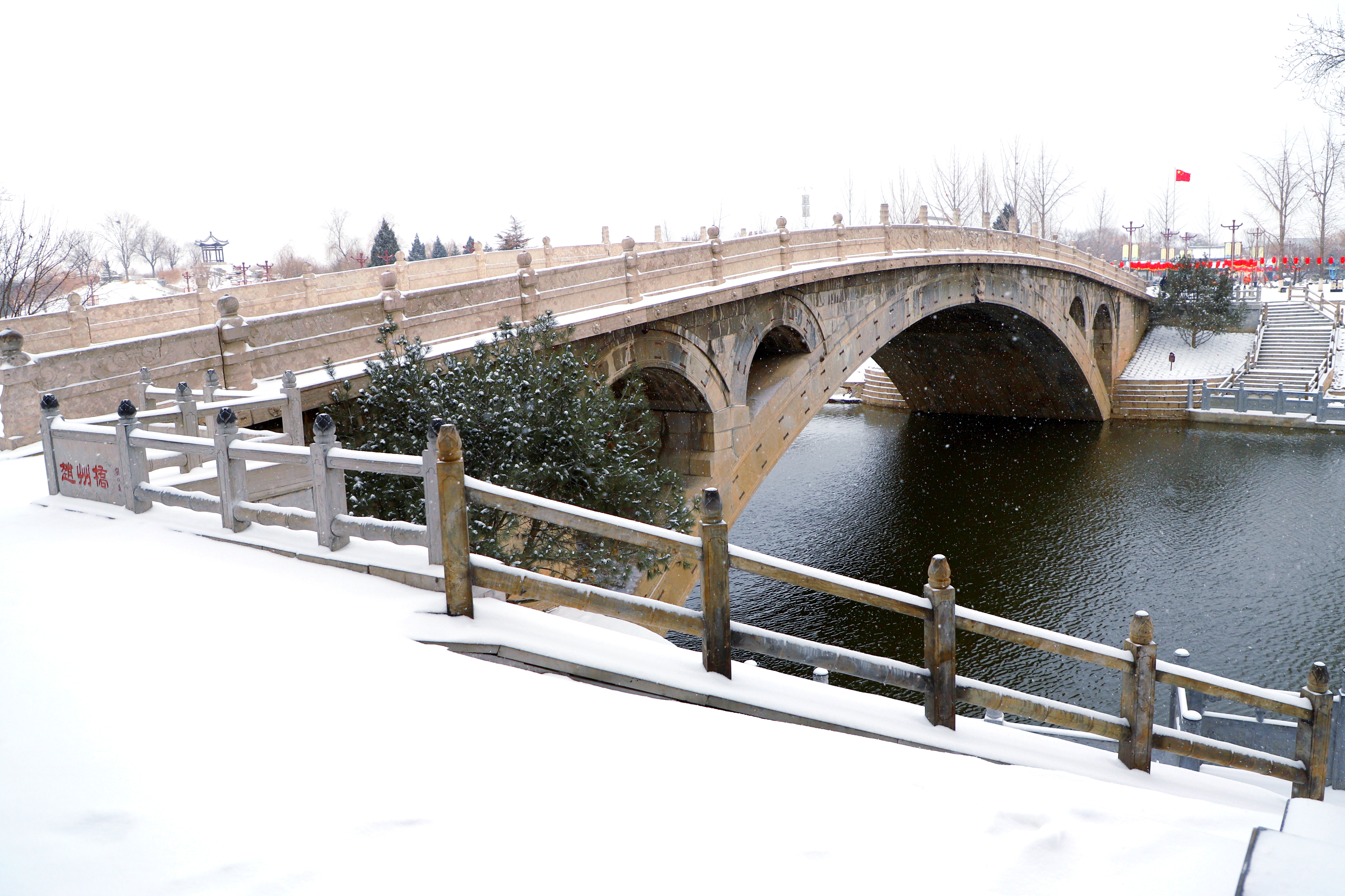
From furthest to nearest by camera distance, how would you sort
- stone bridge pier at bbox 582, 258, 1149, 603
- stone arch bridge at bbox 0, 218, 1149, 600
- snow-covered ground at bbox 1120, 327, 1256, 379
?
snow-covered ground at bbox 1120, 327, 1256, 379
stone bridge pier at bbox 582, 258, 1149, 603
stone arch bridge at bbox 0, 218, 1149, 600

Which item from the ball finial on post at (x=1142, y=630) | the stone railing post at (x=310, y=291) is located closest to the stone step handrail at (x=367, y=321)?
the stone railing post at (x=310, y=291)

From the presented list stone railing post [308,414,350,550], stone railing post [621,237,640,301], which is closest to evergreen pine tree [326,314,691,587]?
stone railing post [308,414,350,550]

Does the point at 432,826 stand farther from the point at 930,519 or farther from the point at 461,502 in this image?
the point at 930,519

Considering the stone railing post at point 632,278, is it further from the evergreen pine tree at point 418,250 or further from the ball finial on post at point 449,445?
the evergreen pine tree at point 418,250

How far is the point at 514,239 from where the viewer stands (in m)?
44.1

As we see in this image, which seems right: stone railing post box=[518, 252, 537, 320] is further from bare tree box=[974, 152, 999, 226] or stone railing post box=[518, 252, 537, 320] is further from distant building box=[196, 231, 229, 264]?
bare tree box=[974, 152, 999, 226]

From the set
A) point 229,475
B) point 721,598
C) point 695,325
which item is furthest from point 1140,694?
point 695,325

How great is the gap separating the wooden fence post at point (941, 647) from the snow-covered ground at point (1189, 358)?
121 ft

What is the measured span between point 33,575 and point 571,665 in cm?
369

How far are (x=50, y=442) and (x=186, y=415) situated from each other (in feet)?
3.48

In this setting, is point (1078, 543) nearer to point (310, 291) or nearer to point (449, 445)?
point (310, 291)

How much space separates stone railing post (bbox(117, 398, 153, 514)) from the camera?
6898mm

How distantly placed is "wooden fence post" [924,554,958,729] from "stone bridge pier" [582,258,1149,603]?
24.4 feet

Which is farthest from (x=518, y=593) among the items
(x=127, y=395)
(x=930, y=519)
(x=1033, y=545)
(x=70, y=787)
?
(x=930, y=519)
